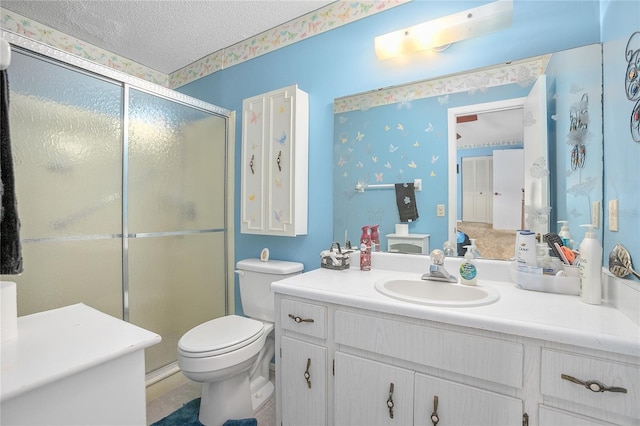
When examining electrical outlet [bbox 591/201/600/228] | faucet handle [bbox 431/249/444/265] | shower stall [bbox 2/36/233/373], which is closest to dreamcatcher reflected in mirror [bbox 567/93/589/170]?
electrical outlet [bbox 591/201/600/228]

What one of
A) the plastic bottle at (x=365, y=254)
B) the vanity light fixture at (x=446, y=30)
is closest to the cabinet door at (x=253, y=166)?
the plastic bottle at (x=365, y=254)

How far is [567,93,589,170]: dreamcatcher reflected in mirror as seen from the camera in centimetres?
116

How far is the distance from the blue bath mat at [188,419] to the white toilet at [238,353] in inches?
1.8

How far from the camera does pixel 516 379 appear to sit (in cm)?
85

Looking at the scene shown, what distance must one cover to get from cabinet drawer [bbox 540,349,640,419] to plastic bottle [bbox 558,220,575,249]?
0.58 meters

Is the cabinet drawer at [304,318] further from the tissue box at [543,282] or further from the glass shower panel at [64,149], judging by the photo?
the glass shower panel at [64,149]

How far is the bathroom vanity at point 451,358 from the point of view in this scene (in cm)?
77

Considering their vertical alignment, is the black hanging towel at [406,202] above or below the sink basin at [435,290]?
above

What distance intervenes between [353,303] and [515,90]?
1.20 metres

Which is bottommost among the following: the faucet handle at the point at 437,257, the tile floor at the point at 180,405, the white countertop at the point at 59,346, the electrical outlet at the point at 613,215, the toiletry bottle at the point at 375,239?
the tile floor at the point at 180,405

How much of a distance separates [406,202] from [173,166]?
157cm

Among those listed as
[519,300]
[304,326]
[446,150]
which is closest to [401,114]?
[446,150]

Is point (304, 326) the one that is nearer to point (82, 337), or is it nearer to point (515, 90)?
point (82, 337)

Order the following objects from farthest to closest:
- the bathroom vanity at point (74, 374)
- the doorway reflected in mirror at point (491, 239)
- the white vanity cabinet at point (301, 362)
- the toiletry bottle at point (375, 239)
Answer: the toiletry bottle at point (375, 239) → the doorway reflected in mirror at point (491, 239) → the white vanity cabinet at point (301, 362) → the bathroom vanity at point (74, 374)
